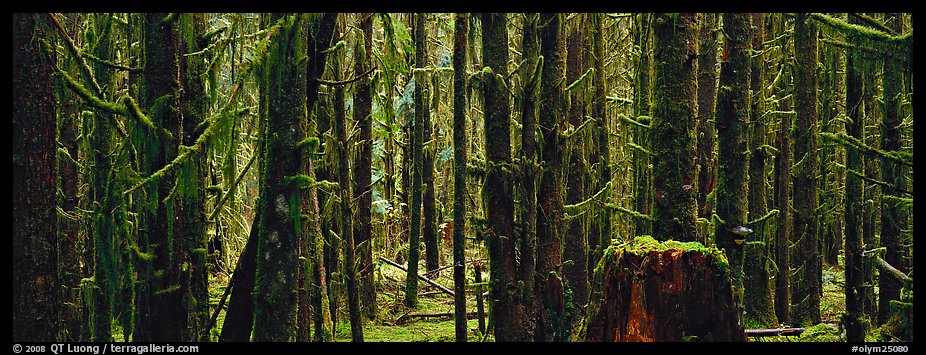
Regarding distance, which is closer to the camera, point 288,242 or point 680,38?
point 288,242

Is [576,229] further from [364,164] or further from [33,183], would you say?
[33,183]

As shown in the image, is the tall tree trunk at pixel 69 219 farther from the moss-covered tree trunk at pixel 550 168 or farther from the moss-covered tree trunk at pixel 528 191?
the moss-covered tree trunk at pixel 550 168

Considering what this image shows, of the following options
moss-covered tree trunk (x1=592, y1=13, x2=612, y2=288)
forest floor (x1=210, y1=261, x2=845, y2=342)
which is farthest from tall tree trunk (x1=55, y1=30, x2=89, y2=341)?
moss-covered tree trunk (x1=592, y1=13, x2=612, y2=288)

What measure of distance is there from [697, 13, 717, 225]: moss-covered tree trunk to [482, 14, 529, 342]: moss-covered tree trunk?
11.8ft

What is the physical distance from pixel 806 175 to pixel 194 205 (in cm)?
1034

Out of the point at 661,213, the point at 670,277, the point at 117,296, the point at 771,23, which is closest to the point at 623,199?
the point at 771,23

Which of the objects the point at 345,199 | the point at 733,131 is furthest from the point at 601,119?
the point at 345,199

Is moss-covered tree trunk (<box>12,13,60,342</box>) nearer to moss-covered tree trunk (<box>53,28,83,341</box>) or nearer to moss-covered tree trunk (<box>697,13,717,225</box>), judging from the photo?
moss-covered tree trunk (<box>53,28,83,341</box>)

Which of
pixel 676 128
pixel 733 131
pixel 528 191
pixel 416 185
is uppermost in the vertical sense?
pixel 733 131

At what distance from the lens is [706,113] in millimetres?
11375

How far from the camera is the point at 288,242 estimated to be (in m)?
5.74

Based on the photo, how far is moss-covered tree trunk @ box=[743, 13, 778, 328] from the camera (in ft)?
35.6

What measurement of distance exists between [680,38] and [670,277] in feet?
8.22
